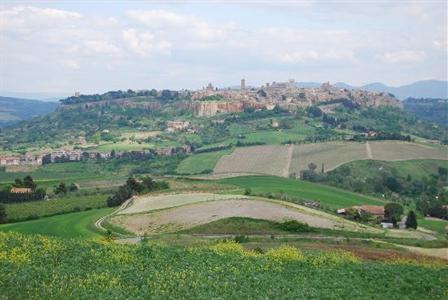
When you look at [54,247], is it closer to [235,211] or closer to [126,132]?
[235,211]

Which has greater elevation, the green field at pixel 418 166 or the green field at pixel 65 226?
the green field at pixel 418 166

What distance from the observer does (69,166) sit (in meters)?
133

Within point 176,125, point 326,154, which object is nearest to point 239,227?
point 326,154

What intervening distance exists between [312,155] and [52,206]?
62.1 m

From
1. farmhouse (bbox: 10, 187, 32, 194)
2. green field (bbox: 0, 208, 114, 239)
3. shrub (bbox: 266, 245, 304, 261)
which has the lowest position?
farmhouse (bbox: 10, 187, 32, 194)

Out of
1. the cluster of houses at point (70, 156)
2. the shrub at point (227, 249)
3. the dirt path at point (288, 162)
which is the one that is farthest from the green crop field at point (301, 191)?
the cluster of houses at point (70, 156)

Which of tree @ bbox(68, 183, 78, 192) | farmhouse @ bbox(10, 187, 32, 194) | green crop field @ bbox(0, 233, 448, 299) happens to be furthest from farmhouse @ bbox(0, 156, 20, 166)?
green crop field @ bbox(0, 233, 448, 299)

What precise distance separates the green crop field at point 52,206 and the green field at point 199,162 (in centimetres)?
3497

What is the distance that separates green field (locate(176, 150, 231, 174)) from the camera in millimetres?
118650

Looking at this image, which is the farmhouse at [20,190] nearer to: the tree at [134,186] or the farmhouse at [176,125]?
the tree at [134,186]

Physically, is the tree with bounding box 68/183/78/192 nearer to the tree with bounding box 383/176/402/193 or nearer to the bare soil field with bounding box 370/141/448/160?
the tree with bounding box 383/176/402/193

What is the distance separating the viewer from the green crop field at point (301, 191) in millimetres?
81419

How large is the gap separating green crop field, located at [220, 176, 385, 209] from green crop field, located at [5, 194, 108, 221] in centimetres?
2135

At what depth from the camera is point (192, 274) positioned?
2577 cm
